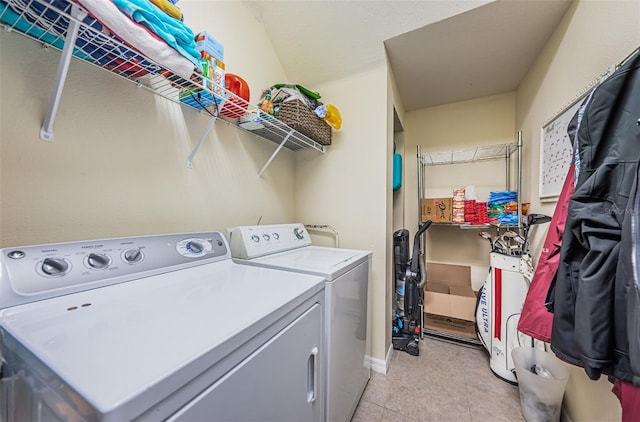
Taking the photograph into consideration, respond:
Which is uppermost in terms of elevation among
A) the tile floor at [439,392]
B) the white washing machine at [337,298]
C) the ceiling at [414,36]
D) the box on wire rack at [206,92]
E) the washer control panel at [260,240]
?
the ceiling at [414,36]

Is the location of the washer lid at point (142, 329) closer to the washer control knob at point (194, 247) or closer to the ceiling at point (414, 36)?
the washer control knob at point (194, 247)

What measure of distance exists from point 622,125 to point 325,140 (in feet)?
5.13

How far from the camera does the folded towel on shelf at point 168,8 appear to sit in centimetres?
82

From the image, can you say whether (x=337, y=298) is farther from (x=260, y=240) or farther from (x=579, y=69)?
(x=579, y=69)

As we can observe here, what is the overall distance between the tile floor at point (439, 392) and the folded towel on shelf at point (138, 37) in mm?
2019

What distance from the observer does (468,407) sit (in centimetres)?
149

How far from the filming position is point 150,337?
1.70 ft

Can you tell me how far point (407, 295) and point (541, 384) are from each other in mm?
915

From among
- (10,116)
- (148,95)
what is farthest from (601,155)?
(10,116)

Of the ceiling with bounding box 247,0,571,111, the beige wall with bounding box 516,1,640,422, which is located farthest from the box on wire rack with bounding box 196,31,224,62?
the beige wall with bounding box 516,1,640,422

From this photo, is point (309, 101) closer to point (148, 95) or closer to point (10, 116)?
point (148, 95)

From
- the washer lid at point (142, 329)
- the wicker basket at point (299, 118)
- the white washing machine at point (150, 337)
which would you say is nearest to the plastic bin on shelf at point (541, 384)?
the white washing machine at point (150, 337)

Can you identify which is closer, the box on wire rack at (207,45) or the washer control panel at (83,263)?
the washer control panel at (83,263)

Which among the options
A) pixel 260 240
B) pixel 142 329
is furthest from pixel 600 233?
pixel 260 240
